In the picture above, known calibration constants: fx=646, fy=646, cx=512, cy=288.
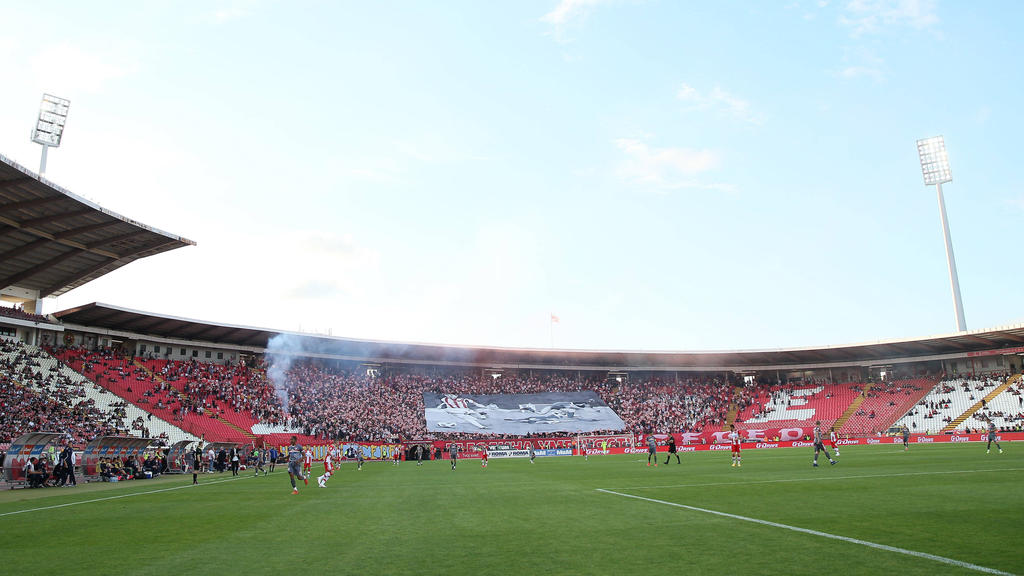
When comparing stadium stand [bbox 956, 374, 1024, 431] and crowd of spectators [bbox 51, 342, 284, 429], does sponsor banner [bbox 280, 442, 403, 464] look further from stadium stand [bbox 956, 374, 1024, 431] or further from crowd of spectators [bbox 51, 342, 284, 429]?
stadium stand [bbox 956, 374, 1024, 431]

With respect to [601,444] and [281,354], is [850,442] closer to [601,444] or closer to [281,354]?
[601,444]

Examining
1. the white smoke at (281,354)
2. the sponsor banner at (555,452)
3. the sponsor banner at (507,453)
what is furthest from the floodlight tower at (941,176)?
the white smoke at (281,354)

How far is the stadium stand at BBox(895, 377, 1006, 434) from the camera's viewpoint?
62625mm

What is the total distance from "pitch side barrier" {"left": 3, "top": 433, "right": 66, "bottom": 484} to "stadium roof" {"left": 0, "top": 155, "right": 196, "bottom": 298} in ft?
39.4

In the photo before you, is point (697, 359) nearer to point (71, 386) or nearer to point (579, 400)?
point (579, 400)

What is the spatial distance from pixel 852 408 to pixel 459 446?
1722 inches

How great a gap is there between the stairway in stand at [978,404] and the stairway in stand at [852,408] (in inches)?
361

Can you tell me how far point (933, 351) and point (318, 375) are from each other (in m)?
66.7

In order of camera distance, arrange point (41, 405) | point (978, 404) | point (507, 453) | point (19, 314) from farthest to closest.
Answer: point (978, 404) → point (507, 453) → point (19, 314) → point (41, 405)

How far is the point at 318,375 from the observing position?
6594 centimetres

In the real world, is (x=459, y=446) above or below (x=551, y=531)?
below

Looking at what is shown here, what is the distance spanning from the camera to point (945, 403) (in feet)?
212

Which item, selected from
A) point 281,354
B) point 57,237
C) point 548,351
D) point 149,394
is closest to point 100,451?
point 57,237

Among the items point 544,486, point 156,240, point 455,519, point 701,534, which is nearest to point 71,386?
point 156,240
